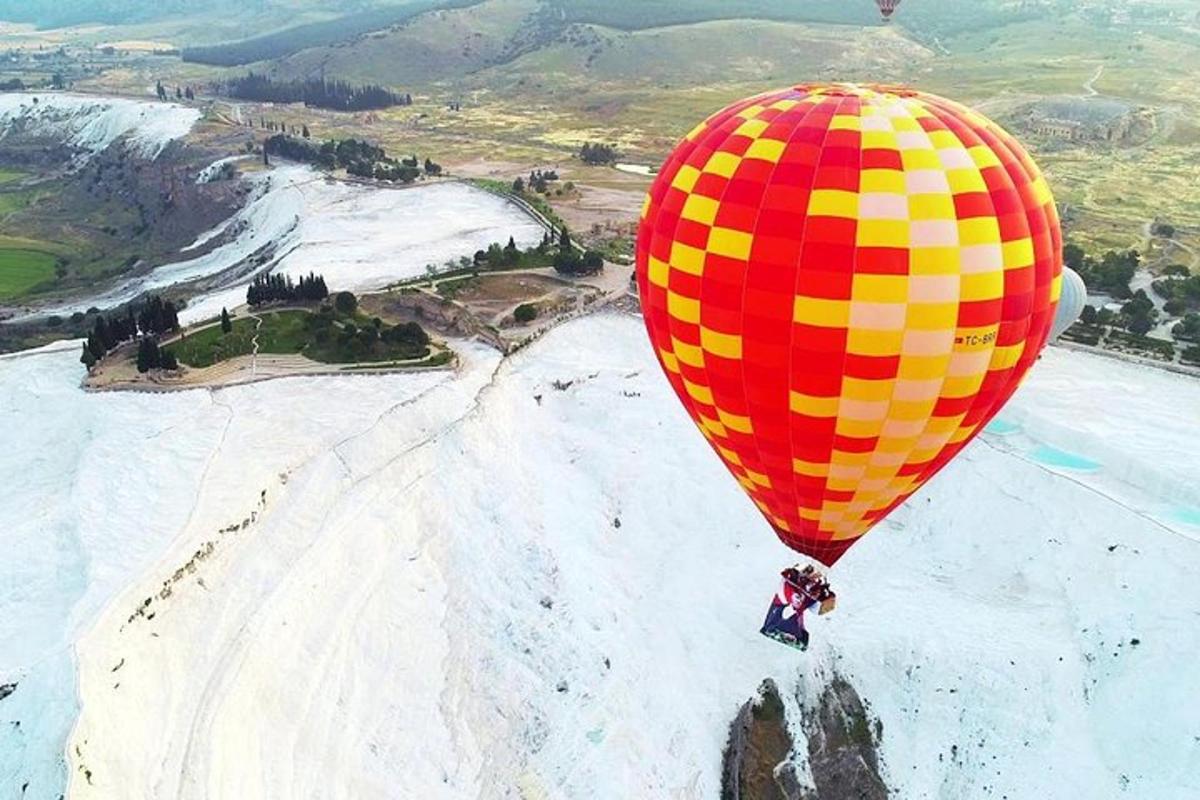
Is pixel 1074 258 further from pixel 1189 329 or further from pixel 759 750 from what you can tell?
pixel 759 750

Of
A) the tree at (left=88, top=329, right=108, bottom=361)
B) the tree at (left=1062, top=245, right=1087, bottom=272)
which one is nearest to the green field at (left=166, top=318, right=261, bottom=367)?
the tree at (left=88, top=329, right=108, bottom=361)

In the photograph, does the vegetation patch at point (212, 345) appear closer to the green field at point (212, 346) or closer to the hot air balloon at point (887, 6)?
the green field at point (212, 346)

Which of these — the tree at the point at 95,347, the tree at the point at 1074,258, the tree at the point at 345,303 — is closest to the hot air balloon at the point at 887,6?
the tree at the point at 1074,258

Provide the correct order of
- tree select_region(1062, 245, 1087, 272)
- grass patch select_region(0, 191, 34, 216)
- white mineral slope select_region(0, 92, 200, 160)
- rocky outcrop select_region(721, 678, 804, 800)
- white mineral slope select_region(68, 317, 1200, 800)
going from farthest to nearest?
white mineral slope select_region(0, 92, 200, 160) < grass patch select_region(0, 191, 34, 216) < tree select_region(1062, 245, 1087, 272) < rocky outcrop select_region(721, 678, 804, 800) < white mineral slope select_region(68, 317, 1200, 800)

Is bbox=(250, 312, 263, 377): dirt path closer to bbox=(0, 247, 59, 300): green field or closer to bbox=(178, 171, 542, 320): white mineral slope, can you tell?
bbox=(178, 171, 542, 320): white mineral slope

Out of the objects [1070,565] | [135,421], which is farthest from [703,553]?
[135,421]

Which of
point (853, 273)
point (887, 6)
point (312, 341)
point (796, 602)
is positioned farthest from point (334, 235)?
point (853, 273)
